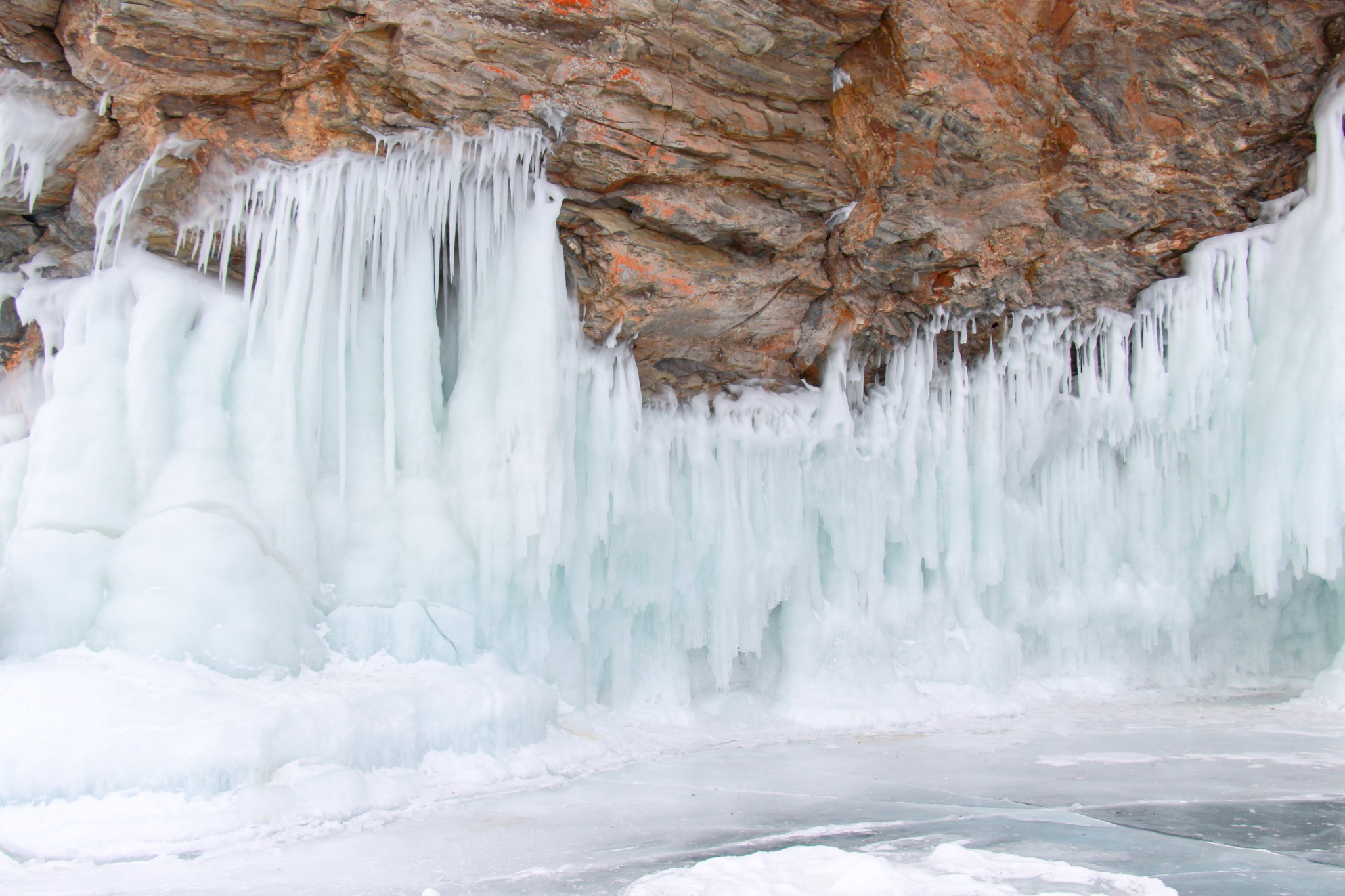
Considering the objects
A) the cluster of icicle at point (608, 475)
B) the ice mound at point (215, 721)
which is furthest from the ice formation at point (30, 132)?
the ice mound at point (215, 721)

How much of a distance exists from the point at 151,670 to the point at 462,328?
13.1 feet

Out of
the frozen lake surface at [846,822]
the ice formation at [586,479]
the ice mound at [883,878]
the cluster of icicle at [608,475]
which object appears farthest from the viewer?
the cluster of icicle at [608,475]

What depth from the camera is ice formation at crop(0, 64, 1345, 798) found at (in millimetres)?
7203

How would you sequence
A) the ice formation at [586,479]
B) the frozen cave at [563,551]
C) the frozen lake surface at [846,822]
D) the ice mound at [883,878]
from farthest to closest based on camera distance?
the ice formation at [586,479] → the frozen cave at [563,551] → the frozen lake surface at [846,822] → the ice mound at [883,878]

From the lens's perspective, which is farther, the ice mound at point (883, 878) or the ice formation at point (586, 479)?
the ice formation at point (586, 479)

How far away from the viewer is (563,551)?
8.59m

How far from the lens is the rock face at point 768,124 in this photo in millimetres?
7277

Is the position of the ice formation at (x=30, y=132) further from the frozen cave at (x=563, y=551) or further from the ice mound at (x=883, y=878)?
the ice mound at (x=883, y=878)

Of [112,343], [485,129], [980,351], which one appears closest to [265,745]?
[112,343]

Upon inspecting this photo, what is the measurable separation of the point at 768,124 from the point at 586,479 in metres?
3.71

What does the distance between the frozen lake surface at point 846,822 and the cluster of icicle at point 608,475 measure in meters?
1.87

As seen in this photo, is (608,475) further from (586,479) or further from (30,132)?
(30,132)

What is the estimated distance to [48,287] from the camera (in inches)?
332

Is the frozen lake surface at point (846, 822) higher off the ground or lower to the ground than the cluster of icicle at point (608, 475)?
lower
